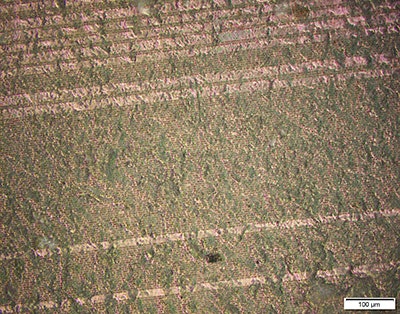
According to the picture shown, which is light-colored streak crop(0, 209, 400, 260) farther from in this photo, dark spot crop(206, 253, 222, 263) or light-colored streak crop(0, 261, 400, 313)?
light-colored streak crop(0, 261, 400, 313)

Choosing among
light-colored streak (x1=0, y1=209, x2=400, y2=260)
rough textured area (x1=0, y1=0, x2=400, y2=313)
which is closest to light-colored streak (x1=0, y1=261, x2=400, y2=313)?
rough textured area (x1=0, y1=0, x2=400, y2=313)

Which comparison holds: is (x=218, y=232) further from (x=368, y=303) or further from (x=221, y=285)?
(x=368, y=303)

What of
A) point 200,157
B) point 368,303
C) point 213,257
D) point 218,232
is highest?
point 200,157

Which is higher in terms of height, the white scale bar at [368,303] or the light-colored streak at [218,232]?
the light-colored streak at [218,232]

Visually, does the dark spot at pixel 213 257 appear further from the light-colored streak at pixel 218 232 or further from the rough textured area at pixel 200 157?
the light-colored streak at pixel 218 232

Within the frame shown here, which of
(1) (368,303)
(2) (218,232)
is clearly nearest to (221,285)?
(2) (218,232)

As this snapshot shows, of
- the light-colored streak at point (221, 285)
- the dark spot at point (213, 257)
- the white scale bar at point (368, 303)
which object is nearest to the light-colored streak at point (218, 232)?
the dark spot at point (213, 257)

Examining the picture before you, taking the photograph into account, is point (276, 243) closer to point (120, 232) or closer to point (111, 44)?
point (120, 232)
